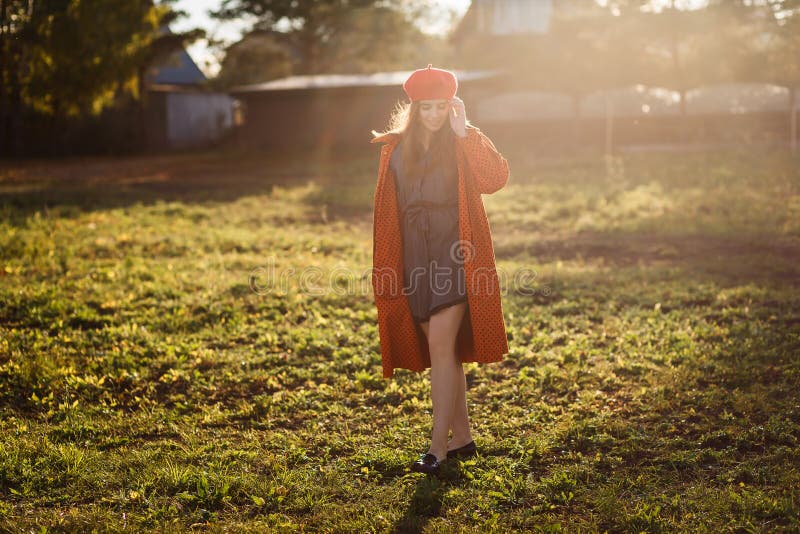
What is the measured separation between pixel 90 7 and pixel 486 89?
50.5 feet

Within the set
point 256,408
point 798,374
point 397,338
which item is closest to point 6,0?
point 256,408

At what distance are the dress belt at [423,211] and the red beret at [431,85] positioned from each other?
21.7 inches

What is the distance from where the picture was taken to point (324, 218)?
45.7 ft

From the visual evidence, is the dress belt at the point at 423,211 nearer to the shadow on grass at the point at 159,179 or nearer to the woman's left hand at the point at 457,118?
the woman's left hand at the point at 457,118

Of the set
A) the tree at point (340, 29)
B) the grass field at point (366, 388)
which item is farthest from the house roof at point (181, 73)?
the grass field at point (366, 388)

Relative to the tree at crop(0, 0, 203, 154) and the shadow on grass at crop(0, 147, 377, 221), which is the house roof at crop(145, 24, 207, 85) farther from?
the tree at crop(0, 0, 203, 154)

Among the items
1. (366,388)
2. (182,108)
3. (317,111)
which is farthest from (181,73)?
(366,388)

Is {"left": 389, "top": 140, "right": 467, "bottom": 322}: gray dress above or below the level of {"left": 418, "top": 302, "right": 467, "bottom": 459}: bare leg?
above

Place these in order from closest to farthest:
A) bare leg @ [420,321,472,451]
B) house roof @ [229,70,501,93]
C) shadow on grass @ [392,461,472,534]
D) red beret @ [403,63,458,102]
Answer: shadow on grass @ [392,461,472,534]
red beret @ [403,63,458,102]
bare leg @ [420,321,472,451]
house roof @ [229,70,501,93]

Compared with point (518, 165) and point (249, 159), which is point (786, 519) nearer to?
point (518, 165)

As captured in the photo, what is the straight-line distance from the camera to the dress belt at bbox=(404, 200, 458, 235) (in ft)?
14.2

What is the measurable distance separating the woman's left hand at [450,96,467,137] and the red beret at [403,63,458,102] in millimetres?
64

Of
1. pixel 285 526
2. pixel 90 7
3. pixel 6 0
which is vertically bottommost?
pixel 285 526

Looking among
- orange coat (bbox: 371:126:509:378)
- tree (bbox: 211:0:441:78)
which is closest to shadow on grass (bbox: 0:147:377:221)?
tree (bbox: 211:0:441:78)
